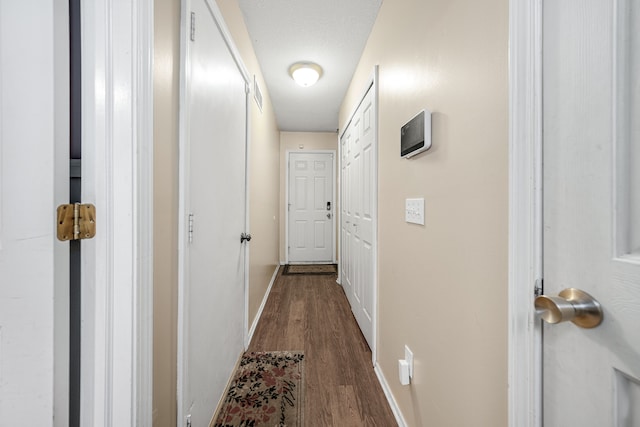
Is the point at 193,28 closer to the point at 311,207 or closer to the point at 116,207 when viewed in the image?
the point at 116,207

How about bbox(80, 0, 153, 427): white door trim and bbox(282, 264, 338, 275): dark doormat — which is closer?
bbox(80, 0, 153, 427): white door trim

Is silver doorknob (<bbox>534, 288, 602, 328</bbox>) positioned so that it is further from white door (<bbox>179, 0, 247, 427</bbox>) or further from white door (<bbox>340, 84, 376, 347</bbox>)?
white door (<bbox>340, 84, 376, 347</bbox>)

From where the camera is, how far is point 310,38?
221 cm

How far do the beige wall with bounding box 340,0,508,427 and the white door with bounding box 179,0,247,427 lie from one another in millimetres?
976

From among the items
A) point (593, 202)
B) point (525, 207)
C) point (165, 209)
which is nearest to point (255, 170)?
point (165, 209)

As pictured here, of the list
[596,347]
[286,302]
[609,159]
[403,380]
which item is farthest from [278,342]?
[609,159]

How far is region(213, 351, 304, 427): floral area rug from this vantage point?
136cm

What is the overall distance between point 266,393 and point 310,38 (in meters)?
2.66

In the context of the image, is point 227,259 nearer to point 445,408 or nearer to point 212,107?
point 212,107

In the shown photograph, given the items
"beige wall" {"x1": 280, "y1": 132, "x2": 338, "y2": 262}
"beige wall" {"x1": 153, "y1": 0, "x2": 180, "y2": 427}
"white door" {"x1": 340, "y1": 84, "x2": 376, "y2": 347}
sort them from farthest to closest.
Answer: "beige wall" {"x1": 280, "y1": 132, "x2": 338, "y2": 262}, "white door" {"x1": 340, "y1": 84, "x2": 376, "y2": 347}, "beige wall" {"x1": 153, "y1": 0, "x2": 180, "y2": 427}

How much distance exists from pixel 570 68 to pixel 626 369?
0.54 meters

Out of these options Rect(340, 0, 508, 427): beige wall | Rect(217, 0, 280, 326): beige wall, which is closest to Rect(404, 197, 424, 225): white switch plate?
Rect(340, 0, 508, 427): beige wall

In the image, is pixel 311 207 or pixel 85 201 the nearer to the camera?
pixel 85 201

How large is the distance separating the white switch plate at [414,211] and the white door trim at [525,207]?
52 centimetres
